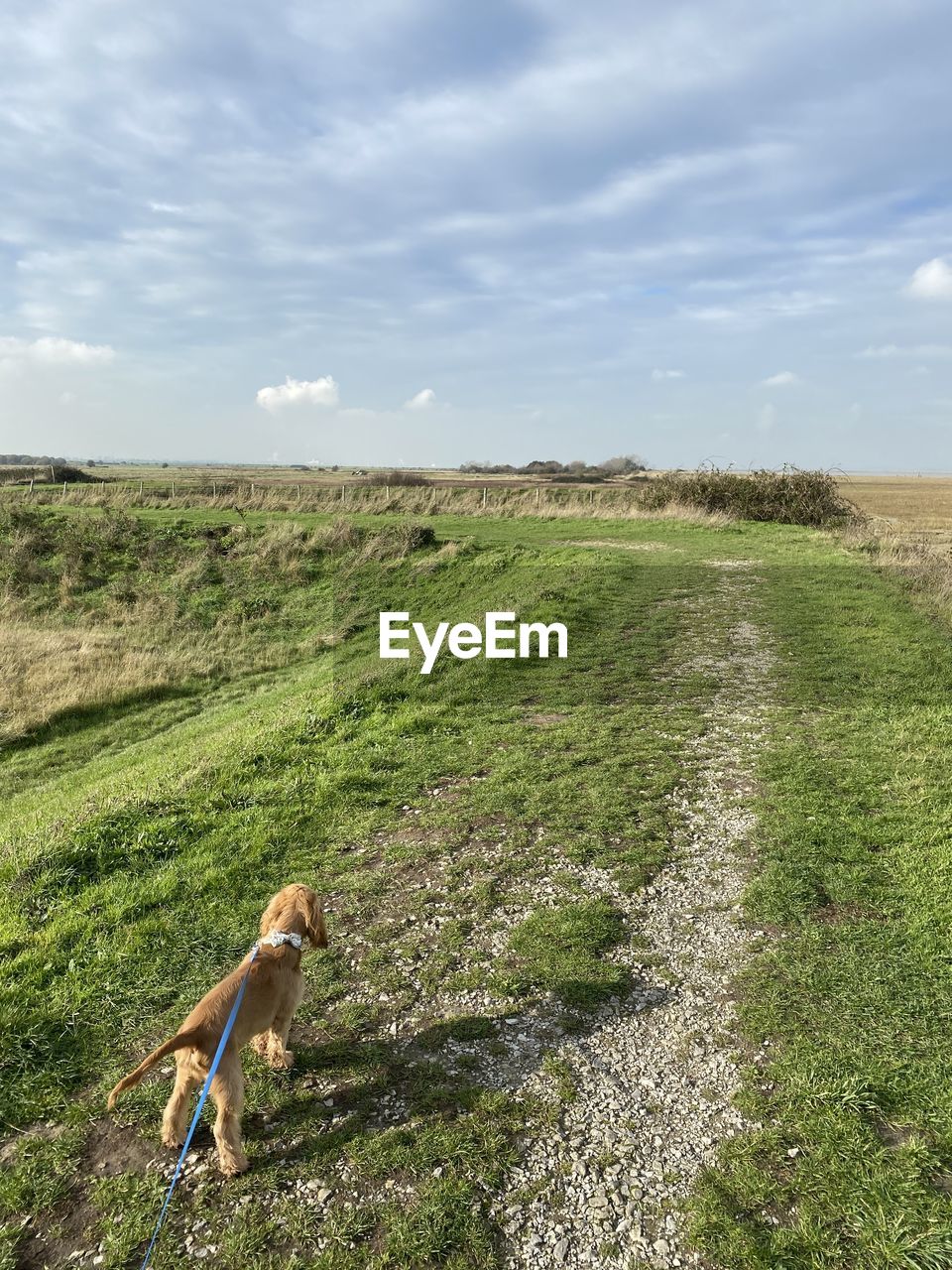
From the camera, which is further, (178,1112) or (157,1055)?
(178,1112)

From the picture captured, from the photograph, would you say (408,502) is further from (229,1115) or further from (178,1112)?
(229,1115)

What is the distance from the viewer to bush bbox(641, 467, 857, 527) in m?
31.2

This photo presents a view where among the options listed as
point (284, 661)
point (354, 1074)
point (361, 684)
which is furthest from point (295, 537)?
point (354, 1074)

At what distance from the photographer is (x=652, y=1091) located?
4148mm

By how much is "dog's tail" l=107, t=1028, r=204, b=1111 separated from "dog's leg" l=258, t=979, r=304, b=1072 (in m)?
0.63

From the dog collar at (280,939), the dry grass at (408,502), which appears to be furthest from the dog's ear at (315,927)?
the dry grass at (408,502)

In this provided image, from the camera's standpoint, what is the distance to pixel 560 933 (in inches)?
221

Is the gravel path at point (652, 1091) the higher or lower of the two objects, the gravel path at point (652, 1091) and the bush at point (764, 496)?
the lower

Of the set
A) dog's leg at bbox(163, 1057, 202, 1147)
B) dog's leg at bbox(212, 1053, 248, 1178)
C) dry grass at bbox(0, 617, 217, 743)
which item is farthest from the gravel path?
dry grass at bbox(0, 617, 217, 743)

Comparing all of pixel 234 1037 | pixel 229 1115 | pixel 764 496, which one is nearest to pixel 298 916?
pixel 234 1037

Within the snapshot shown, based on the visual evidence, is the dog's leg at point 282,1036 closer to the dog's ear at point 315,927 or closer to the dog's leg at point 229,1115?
the dog's ear at point 315,927

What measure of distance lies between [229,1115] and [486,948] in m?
2.28

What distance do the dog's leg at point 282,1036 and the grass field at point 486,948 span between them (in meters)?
0.11

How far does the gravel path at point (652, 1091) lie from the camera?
3.38m
